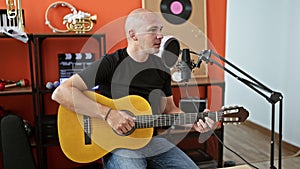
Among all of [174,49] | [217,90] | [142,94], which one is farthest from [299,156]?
[142,94]

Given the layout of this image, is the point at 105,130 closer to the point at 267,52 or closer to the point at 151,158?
the point at 151,158

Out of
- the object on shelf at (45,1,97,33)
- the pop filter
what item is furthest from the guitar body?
the object on shelf at (45,1,97,33)

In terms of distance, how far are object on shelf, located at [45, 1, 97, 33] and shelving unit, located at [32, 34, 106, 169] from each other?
74 millimetres

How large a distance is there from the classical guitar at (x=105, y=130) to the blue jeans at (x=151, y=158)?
1.5 inches

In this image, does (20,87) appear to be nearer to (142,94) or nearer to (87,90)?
(87,90)

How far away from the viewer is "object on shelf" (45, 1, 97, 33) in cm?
233

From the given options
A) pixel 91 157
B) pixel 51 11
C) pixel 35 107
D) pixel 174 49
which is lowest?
pixel 91 157

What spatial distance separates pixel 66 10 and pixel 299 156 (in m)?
2.44

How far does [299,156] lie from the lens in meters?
2.98

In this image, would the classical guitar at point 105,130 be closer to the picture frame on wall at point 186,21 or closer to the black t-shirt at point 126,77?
the black t-shirt at point 126,77

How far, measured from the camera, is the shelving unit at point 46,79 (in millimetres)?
2182

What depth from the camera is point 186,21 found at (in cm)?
268

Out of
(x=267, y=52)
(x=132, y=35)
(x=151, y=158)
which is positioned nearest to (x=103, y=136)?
(x=151, y=158)

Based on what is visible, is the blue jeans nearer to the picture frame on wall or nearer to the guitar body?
the guitar body
